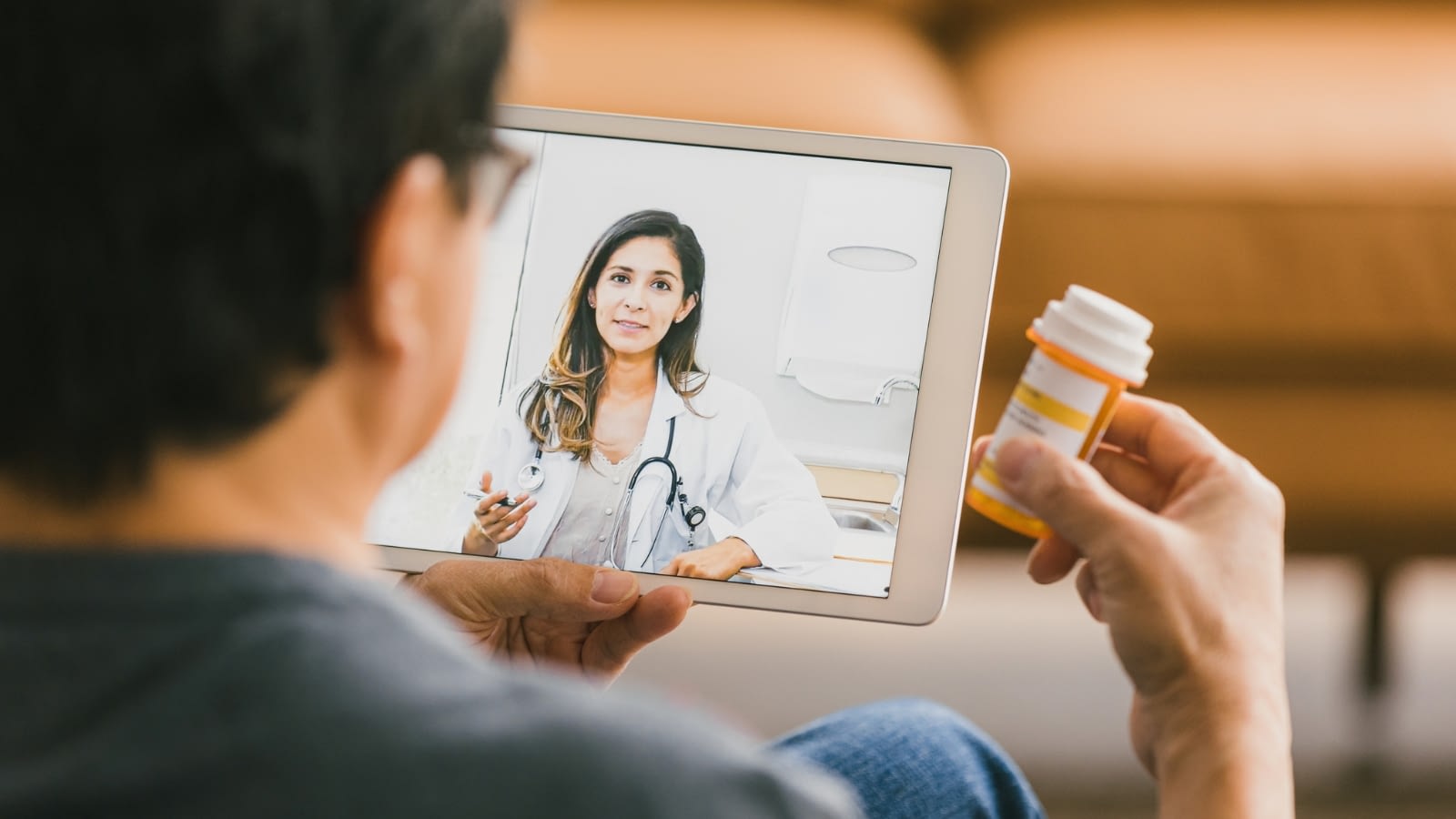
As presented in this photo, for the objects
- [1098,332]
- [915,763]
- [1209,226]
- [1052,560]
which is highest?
[1209,226]

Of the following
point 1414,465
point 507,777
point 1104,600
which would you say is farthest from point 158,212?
point 1414,465

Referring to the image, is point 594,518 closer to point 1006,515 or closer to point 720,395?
point 720,395

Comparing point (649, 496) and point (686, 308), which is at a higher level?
point (686, 308)

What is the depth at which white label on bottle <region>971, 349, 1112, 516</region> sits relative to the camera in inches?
24.4

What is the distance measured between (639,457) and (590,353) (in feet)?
0.22

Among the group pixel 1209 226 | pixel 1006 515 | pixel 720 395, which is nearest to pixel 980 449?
pixel 1006 515

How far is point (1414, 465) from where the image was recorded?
118cm

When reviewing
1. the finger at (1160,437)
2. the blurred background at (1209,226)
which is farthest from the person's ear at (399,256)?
the blurred background at (1209,226)

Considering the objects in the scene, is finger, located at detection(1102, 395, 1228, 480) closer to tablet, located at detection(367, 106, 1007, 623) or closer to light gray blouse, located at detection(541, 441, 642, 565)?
tablet, located at detection(367, 106, 1007, 623)

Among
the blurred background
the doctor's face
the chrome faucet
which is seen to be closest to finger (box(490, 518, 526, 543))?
the doctor's face

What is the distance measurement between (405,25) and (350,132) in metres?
0.03

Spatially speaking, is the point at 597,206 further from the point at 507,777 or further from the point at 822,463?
the point at 507,777

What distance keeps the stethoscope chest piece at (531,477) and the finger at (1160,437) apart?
1.05 feet

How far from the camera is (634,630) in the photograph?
0.76 m
